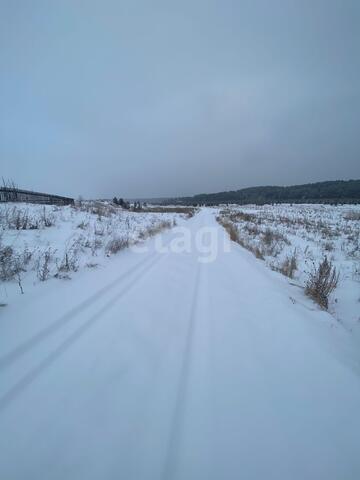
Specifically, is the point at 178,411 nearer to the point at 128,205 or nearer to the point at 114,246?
the point at 114,246

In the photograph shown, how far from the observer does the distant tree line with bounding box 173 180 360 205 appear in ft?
247

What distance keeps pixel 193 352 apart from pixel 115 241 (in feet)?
15.7

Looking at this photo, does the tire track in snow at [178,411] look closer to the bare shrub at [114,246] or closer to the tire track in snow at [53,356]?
the tire track in snow at [53,356]

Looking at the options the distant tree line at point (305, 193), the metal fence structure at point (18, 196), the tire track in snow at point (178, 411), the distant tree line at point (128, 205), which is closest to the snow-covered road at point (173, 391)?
the tire track in snow at point (178, 411)

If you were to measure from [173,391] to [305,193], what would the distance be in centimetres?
11272

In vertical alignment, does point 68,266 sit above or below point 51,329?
above

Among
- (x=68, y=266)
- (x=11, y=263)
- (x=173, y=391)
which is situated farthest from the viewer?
(x=68, y=266)

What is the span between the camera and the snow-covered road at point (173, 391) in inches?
50.8

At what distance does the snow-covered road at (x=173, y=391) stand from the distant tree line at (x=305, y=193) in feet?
245

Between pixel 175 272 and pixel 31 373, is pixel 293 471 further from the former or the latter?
pixel 175 272

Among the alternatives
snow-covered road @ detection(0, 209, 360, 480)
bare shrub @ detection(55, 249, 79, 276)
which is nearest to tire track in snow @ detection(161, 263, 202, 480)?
snow-covered road @ detection(0, 209, 360, 480)

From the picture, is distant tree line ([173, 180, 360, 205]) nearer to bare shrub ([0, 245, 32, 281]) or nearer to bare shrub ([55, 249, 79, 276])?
bare shrub ([55, 249, 79, 276])

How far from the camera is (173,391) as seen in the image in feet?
5.85

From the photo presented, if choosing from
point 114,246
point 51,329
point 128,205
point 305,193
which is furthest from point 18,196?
point 305,193
